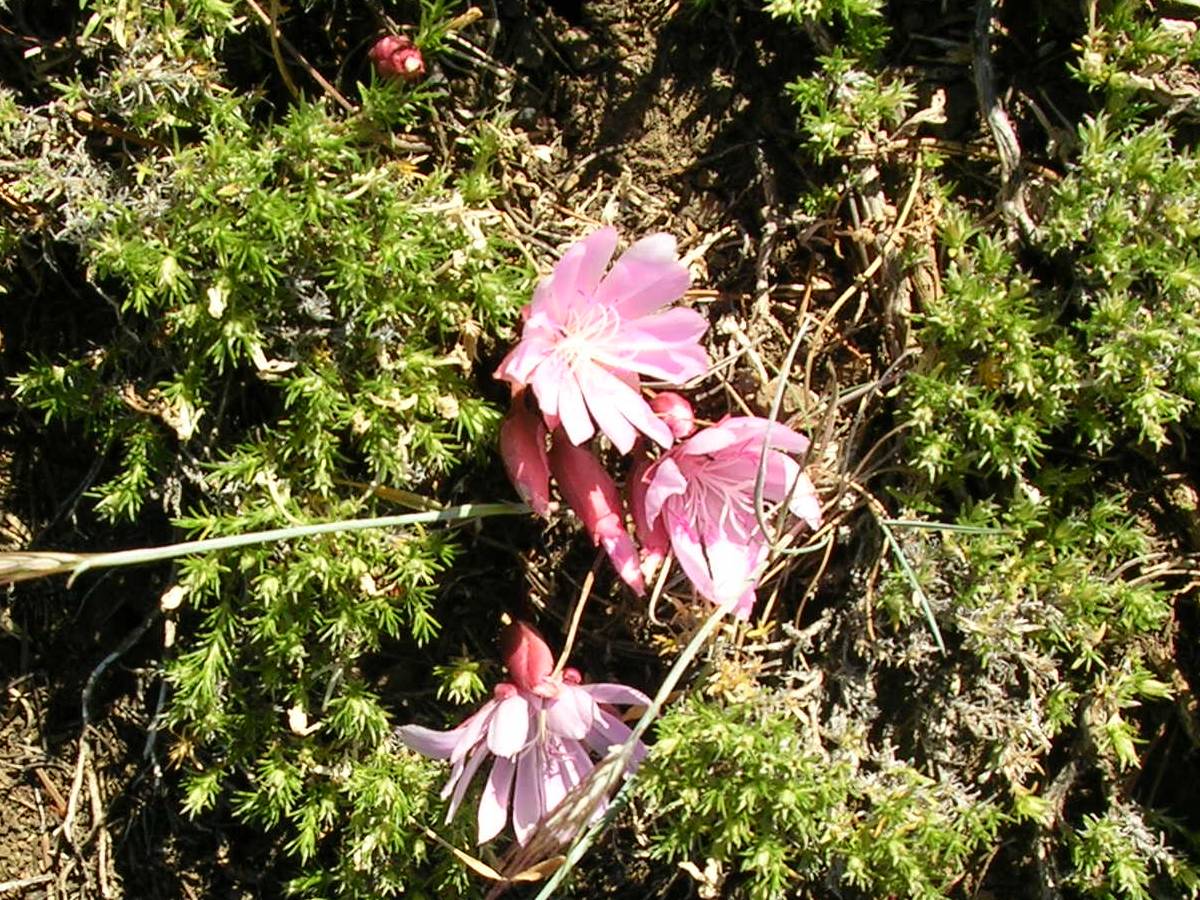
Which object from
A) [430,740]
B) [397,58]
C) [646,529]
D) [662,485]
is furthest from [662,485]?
[397,58]

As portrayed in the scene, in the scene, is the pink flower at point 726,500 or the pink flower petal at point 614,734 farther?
the pink flower petal at point 614,734

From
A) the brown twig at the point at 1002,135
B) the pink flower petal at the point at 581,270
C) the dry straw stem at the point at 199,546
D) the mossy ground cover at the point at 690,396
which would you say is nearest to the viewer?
the dry straw stem at the point at 199,546

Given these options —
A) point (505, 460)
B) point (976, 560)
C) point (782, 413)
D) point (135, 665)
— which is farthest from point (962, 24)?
point (135, 665)

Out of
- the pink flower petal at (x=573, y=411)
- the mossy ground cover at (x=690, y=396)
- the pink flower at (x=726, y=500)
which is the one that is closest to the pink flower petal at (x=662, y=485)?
the pink flower at (x=726, y=500)

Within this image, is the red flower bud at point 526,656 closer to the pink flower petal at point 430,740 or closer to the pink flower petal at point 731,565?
the pink flower petal at point 430,740

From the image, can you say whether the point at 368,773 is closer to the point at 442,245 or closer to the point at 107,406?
the point at 107,406

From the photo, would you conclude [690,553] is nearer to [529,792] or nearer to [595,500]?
[595,500]

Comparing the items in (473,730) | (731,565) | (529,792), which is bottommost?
(529,792)
